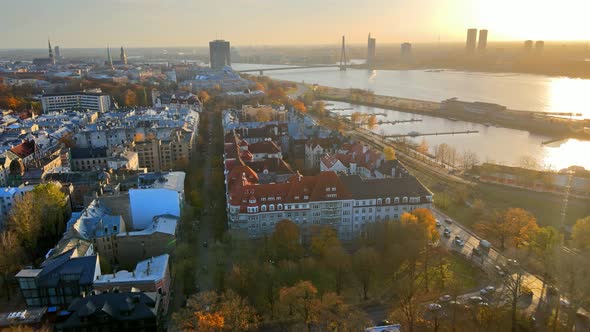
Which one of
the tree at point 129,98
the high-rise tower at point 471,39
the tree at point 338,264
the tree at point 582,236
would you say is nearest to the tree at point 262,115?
the tree at point 129,98

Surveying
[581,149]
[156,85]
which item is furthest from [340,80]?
[581,149]

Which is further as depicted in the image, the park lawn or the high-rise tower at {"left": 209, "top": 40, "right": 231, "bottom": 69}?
the high-rise tower at {"left": 209, "top": 40, "right": 231, "bottom": 69}

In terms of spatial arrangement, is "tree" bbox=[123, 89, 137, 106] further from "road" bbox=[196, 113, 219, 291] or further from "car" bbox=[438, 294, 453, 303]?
"car" bbox=[438, 294, 453, 303]

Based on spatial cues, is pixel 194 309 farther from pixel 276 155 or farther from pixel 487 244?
pixel 276 155

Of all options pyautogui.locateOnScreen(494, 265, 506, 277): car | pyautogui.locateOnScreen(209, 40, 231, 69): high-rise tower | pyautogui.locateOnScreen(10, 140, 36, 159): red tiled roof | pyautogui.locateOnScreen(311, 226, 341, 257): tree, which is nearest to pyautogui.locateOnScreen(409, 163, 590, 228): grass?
pyautogui.locateOnScreen(494, 265, 506, 277): car

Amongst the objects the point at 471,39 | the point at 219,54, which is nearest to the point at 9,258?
the point at 219,54

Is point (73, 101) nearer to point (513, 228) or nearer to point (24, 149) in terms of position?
point (24, 149)
